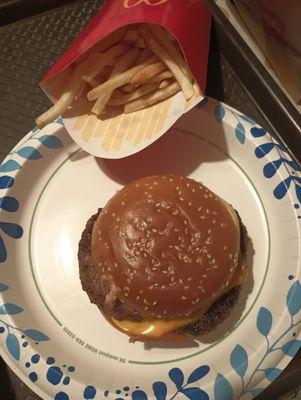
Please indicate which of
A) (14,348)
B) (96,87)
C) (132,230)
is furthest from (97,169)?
(14,348)

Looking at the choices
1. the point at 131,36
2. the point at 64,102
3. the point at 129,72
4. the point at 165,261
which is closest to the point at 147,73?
the point at 129,72

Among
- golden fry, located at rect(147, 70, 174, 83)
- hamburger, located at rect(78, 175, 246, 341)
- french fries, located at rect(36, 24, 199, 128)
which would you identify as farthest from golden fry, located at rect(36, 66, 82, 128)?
hamburger, located at rect(78, 175, 246, 341)

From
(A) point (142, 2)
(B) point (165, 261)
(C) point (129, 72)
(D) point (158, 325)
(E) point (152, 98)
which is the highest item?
(A) point (142, 2)

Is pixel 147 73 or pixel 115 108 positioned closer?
pixel 147 73

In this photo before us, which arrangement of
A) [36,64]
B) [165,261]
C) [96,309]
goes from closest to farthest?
1. [165,261]
2. [96,309]
3. [36,64]

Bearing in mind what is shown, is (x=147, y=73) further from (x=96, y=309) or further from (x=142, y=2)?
(x=96, y=309)

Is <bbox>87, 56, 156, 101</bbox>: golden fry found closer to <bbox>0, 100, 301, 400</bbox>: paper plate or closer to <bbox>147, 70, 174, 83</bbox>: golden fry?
<bbox>147, 70, 174, 83</bbox>: golden fry

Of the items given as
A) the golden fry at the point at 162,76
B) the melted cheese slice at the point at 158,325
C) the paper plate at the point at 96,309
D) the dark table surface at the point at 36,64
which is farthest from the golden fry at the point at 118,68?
the melted cheese slice at the point at 158,325
